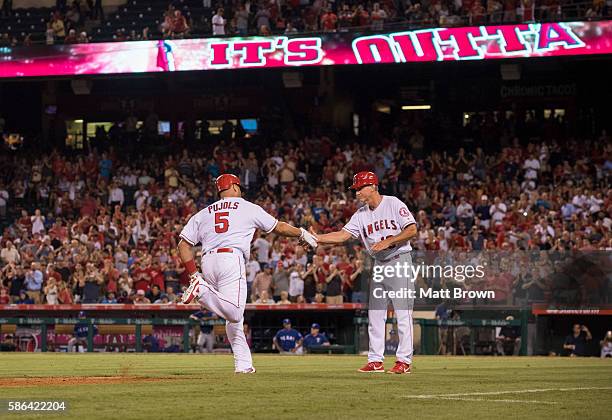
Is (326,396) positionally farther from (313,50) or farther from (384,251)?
(313,50)

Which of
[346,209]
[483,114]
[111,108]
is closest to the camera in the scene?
[346,209]

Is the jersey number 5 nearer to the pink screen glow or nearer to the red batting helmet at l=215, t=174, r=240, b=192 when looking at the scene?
the red batting helmet at l=215, t=174, r=240, b=192

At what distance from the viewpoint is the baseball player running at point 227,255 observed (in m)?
10.2

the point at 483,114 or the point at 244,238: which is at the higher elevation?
the point at 483,114

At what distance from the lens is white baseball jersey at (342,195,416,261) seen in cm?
1083

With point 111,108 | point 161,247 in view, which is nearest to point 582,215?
point 161,247

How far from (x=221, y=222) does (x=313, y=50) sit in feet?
62.2

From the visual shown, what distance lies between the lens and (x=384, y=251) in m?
10.8

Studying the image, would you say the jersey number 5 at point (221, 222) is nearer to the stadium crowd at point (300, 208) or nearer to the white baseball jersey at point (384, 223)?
the white baseball jersey at point (384, 223)

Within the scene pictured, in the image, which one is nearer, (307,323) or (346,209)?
(307,323)

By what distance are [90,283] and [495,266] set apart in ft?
28.8

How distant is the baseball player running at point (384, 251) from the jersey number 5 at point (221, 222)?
1172 mm

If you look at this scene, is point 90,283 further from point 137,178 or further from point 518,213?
point 518,213

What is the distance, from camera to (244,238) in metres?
10.3
